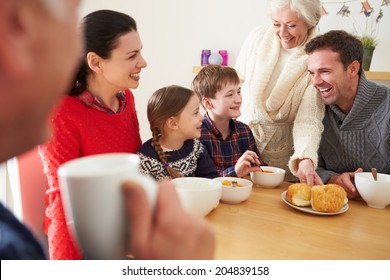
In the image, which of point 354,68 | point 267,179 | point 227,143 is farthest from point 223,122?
point 354,68

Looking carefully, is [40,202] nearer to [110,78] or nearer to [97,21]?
[110,78]

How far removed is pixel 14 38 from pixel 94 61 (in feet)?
3.23

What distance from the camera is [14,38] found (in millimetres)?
201

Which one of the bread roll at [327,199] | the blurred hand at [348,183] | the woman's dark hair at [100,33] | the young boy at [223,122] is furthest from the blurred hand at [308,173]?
the woman's dark hair at [100,33]

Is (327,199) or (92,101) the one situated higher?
(92,101)

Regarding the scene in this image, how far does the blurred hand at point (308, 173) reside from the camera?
1.24 metres

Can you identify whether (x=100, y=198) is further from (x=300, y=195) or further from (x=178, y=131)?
(x=178, y=131)

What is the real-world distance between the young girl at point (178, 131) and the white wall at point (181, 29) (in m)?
1.70

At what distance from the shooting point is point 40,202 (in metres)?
1.15

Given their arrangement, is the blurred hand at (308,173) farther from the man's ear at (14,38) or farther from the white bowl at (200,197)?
the man's ear at (14,38)

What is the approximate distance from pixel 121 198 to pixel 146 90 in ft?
10.2

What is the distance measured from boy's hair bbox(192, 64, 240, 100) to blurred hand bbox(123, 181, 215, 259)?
4.42 ft

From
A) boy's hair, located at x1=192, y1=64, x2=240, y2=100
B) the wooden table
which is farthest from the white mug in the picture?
boy's hair, located at x1=192, y1=64, x2=240, y2=100
